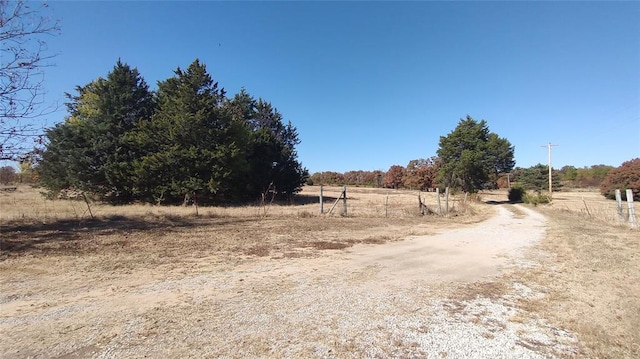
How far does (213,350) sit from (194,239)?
23.7 ft

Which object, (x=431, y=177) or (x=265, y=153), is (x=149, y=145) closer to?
(x=265, y=153)

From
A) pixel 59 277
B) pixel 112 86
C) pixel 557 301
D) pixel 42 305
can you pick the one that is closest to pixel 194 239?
pixel 59 277

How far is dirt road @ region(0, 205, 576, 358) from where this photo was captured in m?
3.38

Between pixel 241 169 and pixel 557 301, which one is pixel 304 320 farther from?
pixel 241 169

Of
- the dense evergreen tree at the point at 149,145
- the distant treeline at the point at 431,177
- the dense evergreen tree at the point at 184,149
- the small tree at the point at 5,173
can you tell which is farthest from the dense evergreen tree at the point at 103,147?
the distant treeline at the point at 431,177

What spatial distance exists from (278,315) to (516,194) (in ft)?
164

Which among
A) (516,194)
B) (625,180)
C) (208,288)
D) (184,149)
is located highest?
(184,149)

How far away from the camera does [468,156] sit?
41.6 meters

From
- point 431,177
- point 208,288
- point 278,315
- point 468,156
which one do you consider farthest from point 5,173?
point 431,177

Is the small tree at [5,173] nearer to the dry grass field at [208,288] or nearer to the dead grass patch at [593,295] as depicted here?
the dry grass field at [208,288]

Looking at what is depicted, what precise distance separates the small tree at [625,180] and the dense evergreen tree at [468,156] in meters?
17.1

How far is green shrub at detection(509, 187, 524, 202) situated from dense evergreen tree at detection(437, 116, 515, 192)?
354cm

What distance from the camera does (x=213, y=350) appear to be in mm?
3277

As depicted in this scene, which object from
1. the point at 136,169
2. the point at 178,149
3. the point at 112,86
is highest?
the point at 112,86
